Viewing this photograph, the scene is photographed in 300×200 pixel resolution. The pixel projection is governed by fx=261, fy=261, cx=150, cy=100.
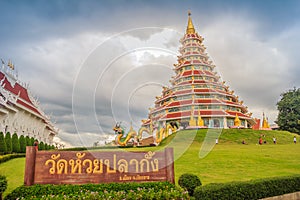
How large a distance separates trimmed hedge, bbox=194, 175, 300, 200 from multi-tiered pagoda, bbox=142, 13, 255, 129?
1133 inches

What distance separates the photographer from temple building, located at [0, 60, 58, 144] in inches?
1145

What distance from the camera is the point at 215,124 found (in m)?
43.2

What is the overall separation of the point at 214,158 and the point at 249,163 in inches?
94.0

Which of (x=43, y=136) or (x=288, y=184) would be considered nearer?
(x=288, y=184)

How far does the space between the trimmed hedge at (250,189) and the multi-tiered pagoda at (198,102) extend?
28786 mm

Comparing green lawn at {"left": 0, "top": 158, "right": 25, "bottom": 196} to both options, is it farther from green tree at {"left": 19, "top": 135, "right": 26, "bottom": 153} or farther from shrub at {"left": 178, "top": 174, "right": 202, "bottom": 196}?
green tree at {"left": 19, "top": 135, "right": 26, "bottom": 153}

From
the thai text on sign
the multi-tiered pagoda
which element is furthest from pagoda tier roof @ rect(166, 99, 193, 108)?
the thai text on sign

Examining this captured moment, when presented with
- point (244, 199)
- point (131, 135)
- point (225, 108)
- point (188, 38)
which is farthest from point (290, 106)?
point (244, 199)

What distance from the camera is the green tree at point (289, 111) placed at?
175ft

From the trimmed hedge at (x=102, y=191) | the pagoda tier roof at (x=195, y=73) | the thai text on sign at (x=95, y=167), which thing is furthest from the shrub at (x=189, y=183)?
the pagoda tier roof at (x=195, y=73)

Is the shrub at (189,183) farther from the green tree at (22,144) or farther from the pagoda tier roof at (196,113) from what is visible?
the pagoda tier roof at (196,113)

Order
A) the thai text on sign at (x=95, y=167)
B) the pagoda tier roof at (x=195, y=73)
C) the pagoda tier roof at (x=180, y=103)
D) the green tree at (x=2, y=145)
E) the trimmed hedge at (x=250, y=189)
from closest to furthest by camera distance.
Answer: the trimmed hedge at (x=250, y=189), the thai text on sign at (x=95, y=167), the green tree at (x=2, y=145), the pagoda tier roof at (x=180, y=103), the pagoda tier roof at (x=195, y=73)

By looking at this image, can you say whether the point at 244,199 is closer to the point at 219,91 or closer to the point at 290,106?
the point at 219,91

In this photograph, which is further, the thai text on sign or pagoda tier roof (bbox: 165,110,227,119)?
pagoda tier roof (bbox: 165,110,227,119)
